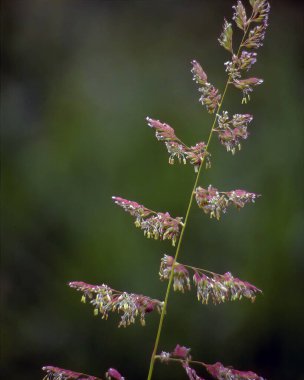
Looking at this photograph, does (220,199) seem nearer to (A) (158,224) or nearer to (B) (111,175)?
(A) (158,224)

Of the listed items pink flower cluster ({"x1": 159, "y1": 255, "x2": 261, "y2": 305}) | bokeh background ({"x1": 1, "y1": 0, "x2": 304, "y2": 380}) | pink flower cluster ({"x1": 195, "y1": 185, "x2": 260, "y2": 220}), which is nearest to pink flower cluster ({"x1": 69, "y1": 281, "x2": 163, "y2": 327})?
pink flower cluster ({"x1": 159, "y1": 255, "x2": 261, "y2": 305})

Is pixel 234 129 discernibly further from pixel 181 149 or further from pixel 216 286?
pixel 216 286

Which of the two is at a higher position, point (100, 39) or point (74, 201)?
point (100, 39)

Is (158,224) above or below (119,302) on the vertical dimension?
above

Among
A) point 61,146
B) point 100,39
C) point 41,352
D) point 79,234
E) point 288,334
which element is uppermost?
point 100,39

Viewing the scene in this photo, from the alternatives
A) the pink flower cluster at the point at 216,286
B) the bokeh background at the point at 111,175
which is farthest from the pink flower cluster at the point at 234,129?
the bokeh background at the point at 111,175

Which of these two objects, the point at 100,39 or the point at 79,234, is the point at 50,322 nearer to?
the point at 79,234

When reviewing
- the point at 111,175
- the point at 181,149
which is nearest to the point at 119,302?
the point at 181,149

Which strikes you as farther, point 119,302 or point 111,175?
point 111,175

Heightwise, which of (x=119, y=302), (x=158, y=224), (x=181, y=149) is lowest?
(x=119, y=302)

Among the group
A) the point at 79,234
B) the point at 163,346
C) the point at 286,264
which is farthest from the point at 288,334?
the point at 79,234
